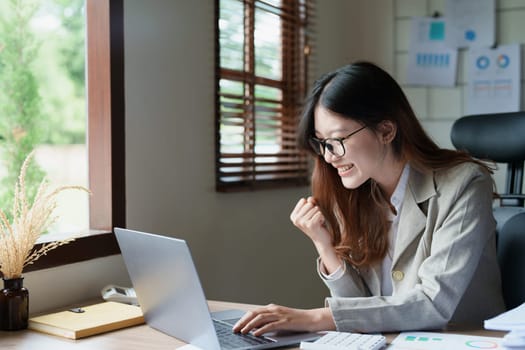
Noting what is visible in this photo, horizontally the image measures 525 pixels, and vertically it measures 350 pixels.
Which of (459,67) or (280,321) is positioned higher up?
(459,67)

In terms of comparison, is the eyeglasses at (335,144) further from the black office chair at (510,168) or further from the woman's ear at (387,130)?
the black office chair at (510,168)

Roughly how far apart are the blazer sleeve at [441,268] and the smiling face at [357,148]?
164 millimetres

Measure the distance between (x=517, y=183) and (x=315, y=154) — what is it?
64cm

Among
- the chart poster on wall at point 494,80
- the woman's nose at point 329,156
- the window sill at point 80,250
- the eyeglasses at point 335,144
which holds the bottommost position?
the window sill at point 80,250

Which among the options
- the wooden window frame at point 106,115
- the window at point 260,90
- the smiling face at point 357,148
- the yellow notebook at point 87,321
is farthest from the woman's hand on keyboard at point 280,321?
the window at point 260,90

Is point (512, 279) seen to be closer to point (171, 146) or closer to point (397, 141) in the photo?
point (397, 141)

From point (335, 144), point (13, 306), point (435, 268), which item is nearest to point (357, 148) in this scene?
point (335, 144)

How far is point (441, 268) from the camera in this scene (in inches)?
60.2

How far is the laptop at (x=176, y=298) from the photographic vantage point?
51.0 inches

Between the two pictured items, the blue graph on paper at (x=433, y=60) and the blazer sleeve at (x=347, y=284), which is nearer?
the blazer sleeve at (x=347, y=284)

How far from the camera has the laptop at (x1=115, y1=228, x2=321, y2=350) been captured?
130 centimetres

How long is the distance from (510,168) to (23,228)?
137 centimetres

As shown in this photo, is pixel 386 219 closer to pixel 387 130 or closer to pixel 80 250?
pixel 387 130

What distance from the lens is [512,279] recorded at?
1.78 metres
